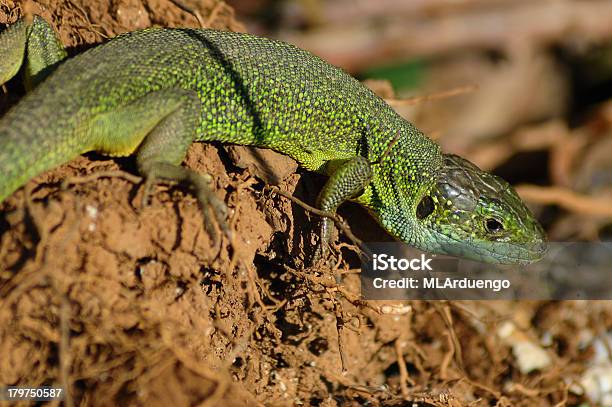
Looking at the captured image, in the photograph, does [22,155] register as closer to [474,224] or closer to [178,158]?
[178,158]

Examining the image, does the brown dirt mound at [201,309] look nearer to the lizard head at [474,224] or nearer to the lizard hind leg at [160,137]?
the lizard hind leg at [160,137]

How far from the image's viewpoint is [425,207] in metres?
3.84

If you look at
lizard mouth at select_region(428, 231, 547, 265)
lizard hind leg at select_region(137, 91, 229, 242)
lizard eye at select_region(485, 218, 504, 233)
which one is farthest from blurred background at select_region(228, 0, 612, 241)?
lizard hind leg at select_region(137, 91, 229, 242)

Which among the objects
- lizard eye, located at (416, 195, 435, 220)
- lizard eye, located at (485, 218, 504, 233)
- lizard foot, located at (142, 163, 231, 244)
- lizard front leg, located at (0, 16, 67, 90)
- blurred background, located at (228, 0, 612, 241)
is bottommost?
lizard foot, located at (142, 163, 231, 244)

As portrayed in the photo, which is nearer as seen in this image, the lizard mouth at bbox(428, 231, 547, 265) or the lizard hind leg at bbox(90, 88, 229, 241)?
the lizard hind leg at bbox(90, 88, 229, 241)

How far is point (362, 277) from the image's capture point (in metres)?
3.69

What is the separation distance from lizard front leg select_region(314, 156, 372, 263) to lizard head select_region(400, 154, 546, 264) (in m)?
0.43

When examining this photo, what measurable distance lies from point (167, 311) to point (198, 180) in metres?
0.56

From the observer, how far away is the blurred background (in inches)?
275

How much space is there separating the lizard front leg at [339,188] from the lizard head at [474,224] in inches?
17.1

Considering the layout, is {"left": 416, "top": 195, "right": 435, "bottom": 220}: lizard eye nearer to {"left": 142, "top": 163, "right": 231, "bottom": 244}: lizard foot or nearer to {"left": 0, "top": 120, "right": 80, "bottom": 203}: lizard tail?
{"left": 142, "top": 163, "right": 231, "bottom": 244}: lizard foot

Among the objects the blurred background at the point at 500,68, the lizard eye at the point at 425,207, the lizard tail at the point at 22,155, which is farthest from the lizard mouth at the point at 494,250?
the blurred background at the point at 500,68

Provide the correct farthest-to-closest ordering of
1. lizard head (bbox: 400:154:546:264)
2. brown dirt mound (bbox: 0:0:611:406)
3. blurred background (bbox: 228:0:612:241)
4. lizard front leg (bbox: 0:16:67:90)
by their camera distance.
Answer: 1. blurred background (bbox: 228:0:612:241)
2. lizard head (bbox: 400:154:546:264)
3. lizard front leg (bbox: 0:16:67:90)
4. brown dirt mound (bbox: 0:0:611:406)

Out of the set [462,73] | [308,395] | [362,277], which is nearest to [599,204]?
[462,73]
